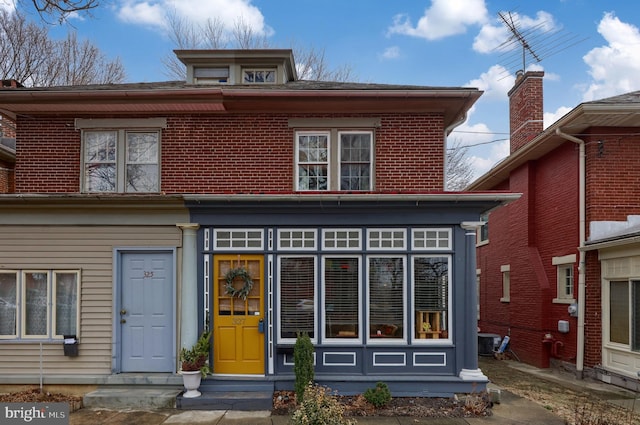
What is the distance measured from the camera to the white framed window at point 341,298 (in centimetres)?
861

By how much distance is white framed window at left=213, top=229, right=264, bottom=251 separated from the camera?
871 cm

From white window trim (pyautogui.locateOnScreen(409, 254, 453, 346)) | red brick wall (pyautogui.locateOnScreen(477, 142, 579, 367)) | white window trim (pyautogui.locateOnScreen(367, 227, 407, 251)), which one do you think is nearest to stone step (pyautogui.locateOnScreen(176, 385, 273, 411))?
white window trim (pyautogui.locateOnScreen(409, 254, 453, 346))

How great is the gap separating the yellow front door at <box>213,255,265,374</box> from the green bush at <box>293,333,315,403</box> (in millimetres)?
935

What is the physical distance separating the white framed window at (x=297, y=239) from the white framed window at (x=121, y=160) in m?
2.90

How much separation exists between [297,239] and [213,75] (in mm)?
4658

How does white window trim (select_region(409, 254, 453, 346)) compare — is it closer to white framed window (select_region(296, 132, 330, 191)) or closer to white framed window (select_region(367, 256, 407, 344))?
white framed window (select_region(367, 256, 407, 344))

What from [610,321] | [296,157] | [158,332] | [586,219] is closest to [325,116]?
[296,157]

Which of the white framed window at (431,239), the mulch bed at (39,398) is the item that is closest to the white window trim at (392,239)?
the white framed window at (431,239)

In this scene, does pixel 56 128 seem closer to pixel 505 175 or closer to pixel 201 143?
pixel 201 143

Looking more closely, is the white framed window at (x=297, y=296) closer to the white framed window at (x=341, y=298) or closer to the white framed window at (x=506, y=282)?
the white framed window at (x=341, y=298)

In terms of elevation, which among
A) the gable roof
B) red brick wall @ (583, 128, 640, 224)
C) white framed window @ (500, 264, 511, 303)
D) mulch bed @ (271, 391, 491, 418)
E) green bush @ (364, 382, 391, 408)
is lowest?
mulch bed @ (271, 391, 491, 418)

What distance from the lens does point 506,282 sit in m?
15.9

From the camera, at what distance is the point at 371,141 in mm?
9664

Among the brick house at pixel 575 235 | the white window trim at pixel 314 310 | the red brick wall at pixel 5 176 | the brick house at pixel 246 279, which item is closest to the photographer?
the brick house at pixel 246 279
